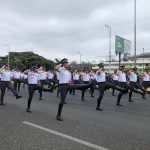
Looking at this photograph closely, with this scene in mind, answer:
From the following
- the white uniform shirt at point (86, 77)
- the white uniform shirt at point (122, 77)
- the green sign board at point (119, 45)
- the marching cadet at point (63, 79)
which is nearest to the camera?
the marching cadet at point (63, 79)

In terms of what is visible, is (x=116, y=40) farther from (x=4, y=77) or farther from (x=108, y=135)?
(x=108, y=135)

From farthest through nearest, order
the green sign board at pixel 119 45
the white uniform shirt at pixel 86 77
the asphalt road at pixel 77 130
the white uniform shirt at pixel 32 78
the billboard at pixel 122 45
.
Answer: the billboard at pixel 122 45 → the green sign board at pixel 119 45 → the white uniform shirt at pixel 86 77 → the white uniform shirt at pixel 32 78 → the asphalt road at pixel 77 130

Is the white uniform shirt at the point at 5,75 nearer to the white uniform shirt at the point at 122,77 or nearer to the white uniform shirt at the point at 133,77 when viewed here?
the white uniform shirt at the point at 122,77

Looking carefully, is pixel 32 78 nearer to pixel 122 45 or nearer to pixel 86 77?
pixel 86 77

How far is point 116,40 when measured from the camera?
47406 millimetres

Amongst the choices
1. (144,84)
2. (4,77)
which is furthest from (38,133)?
(144,84)

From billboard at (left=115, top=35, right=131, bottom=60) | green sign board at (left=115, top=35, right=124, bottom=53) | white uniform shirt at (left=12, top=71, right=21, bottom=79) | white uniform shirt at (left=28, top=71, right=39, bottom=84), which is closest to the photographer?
white uniform shirt at (left=28, top=71, right=39, bottom=84)

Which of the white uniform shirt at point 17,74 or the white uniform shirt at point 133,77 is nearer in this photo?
the white uniform shirt at point 133,77

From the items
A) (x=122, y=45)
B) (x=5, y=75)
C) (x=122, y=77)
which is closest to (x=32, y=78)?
(x=5, y=75)

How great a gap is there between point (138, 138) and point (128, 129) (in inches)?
49.9

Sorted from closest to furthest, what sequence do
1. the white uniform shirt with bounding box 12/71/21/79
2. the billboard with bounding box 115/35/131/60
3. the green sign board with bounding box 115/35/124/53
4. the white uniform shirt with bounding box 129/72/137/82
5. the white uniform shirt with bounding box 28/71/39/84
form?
the white uniform shirt with bounding box 28/71/39/84, the white uniform shirt with bounding box 129/72/137/82, the white uniform shirt with bounding box 12/71/21/79, the green sign board with bounding box 115/35/124/53, the billboard with bounding box 115/35/131/60

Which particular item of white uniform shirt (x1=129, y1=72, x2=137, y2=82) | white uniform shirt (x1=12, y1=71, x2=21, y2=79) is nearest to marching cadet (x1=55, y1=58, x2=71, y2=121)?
white uniform shirt (x1=129, y1=72, x2=137, y2=82)

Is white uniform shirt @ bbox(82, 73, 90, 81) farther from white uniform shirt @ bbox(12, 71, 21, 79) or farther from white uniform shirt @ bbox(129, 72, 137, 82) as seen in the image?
white uniform shirt @ bbox(129, 72, 137, 82)

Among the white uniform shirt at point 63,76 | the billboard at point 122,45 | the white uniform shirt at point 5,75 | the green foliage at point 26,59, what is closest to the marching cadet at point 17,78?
the white uniform shirt at point 5,75
